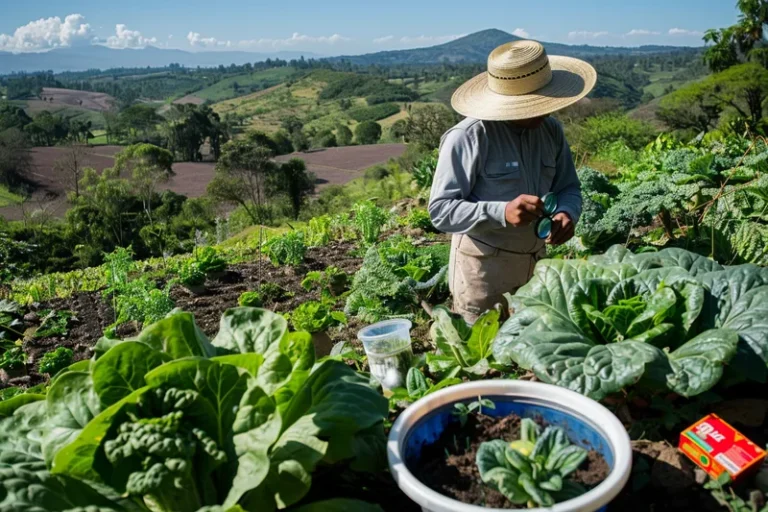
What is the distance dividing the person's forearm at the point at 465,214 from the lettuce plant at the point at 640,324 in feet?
2.17

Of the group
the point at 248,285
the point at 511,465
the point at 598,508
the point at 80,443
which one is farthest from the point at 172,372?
the point at 248,285

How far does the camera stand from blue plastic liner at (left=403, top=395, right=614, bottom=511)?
1.65 m

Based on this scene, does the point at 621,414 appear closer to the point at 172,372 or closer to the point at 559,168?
the point at 172,372

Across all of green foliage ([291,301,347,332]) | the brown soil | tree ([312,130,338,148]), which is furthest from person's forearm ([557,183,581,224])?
tree ([312,130,338,148])

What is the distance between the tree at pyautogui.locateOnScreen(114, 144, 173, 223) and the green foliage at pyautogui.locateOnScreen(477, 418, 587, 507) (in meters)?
44.3

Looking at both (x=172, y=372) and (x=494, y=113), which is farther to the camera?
(x=494, y=113)

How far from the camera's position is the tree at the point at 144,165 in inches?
1749

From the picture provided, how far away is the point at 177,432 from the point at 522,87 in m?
2.50

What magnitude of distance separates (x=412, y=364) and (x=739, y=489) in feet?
4.83

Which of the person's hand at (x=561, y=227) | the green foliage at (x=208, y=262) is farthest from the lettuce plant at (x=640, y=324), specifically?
the green foliage at (x=208, y=262)

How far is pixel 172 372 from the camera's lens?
5.15 feet

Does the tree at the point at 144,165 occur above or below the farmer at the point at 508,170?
below

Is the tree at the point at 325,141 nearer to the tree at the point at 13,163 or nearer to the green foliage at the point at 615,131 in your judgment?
the tree at the point at 13,163

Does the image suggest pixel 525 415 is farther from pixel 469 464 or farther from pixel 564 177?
pixel 564 177
